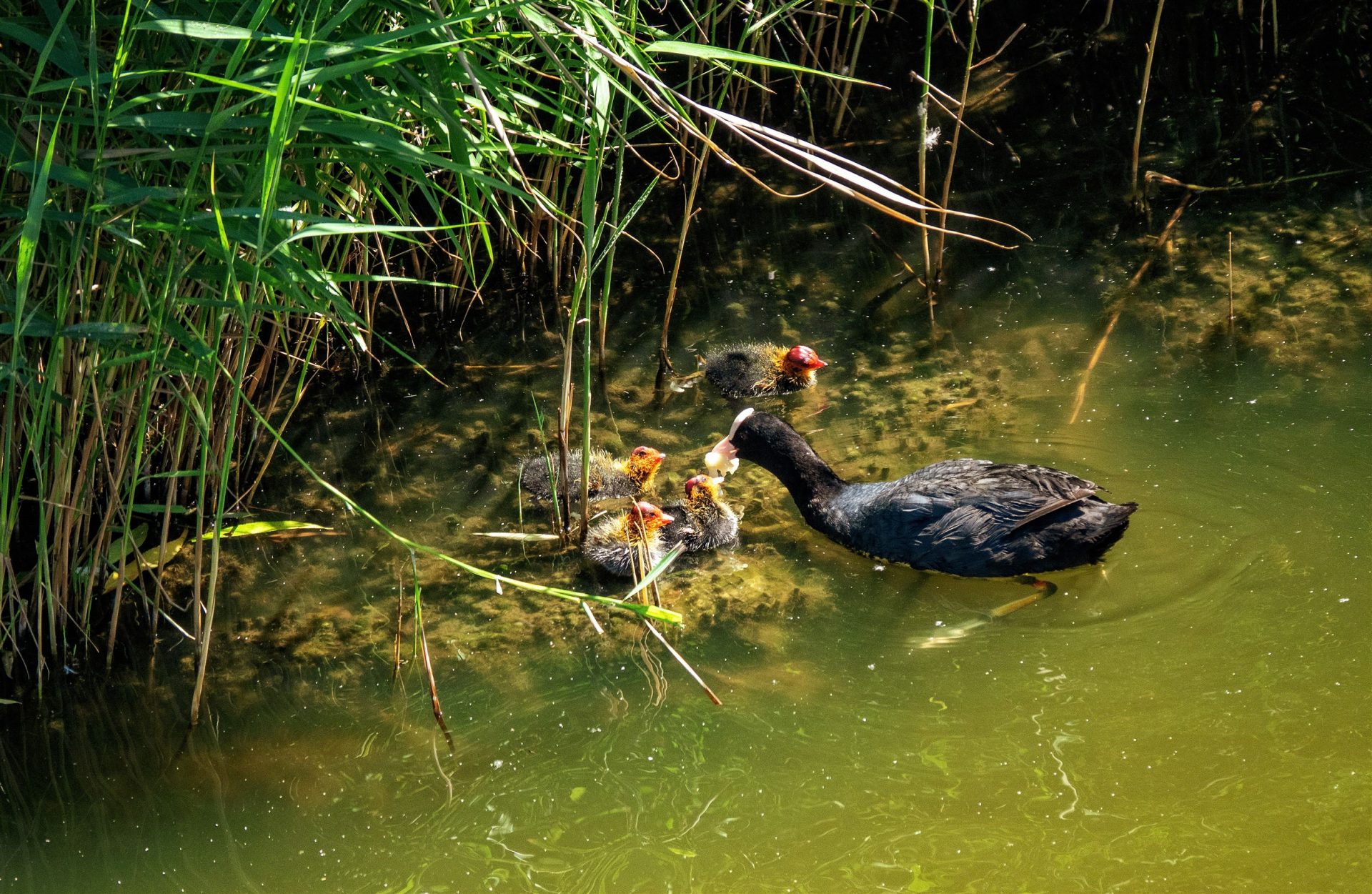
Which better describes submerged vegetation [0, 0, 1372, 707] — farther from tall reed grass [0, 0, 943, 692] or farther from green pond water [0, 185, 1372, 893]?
green pond water [0, 185, 1372, 893]

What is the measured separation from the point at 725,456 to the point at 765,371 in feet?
1.86

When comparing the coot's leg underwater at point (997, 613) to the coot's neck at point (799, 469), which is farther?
the coot's neck at point (799, 469)

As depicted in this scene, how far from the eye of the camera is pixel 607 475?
4.64 m

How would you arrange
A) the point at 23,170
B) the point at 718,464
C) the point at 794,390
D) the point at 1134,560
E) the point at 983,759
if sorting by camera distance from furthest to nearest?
the point at 794,390, the point at 718,464, the point at 1134,560, the point at 983,759, the point at 23,170

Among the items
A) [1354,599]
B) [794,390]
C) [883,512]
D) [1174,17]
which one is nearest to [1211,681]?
[1354,599]

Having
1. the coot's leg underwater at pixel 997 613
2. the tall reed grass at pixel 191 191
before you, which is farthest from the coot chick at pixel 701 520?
the coot's leg underwater at pixel 997 613

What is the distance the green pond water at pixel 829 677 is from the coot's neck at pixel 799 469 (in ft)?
0.49

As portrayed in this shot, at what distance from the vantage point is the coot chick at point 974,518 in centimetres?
390

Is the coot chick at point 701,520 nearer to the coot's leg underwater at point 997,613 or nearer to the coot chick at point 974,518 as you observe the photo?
the coot chick at point 974,518

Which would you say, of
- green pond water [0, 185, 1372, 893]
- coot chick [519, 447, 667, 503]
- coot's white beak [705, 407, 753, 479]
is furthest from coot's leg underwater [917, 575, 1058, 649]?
coot chick [519, 447, 667, 503]

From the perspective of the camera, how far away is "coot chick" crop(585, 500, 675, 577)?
4.12 m

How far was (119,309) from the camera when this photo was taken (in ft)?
11.3

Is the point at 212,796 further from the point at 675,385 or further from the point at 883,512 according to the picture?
the point at 675,385

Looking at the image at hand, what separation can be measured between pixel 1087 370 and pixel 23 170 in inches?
145
